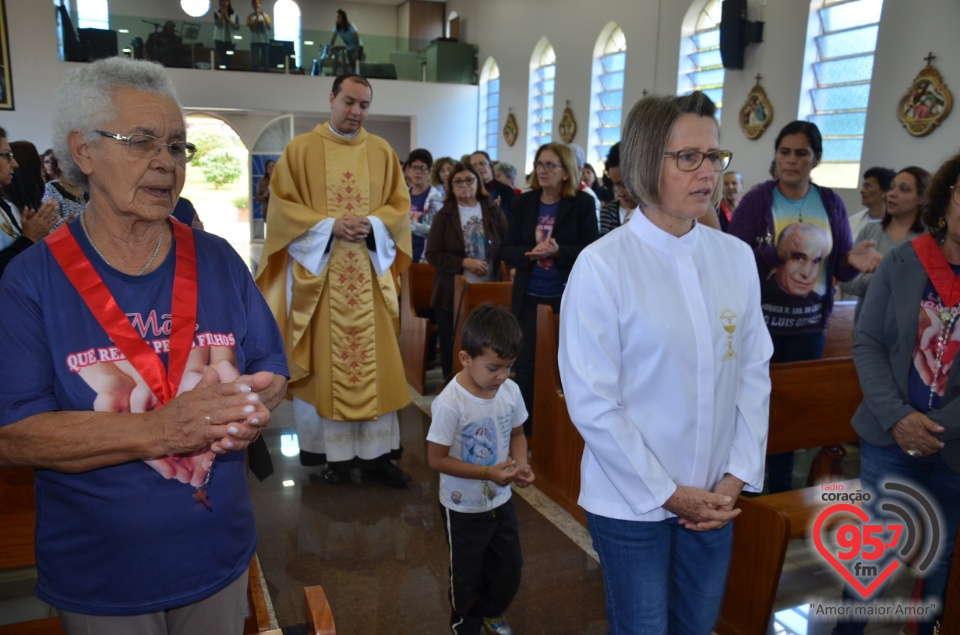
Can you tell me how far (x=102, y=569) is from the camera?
131 cm

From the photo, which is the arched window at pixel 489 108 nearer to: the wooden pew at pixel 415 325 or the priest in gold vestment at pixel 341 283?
the wooden pew at pixel 415 325

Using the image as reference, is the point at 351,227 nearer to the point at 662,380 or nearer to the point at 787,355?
the point at 787,355

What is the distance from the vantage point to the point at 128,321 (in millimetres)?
1321

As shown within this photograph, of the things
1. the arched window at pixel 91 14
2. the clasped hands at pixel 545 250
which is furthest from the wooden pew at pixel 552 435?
the arched window at pixel 91 14

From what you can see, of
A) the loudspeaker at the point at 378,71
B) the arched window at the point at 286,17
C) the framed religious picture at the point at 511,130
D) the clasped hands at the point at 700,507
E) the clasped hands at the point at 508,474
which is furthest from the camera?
the arched window at the point at 286,17

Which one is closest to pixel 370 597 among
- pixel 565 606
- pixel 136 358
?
pixel 565 606

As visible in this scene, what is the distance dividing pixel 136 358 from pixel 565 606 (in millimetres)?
1974

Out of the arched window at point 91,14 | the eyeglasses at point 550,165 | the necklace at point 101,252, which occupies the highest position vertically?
the arched window at point 91,14

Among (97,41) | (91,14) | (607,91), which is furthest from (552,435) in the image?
(91,14)

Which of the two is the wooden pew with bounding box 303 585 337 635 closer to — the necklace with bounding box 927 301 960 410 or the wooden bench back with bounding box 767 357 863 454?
the necklace with bounding box 927 301 960 410

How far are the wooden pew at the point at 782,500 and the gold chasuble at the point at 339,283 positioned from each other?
6.33 ft

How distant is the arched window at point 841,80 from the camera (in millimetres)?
8102

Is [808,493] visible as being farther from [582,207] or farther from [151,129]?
[151,129]

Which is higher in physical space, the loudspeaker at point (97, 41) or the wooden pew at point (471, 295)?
the loudspeaker at point (97, 41)
